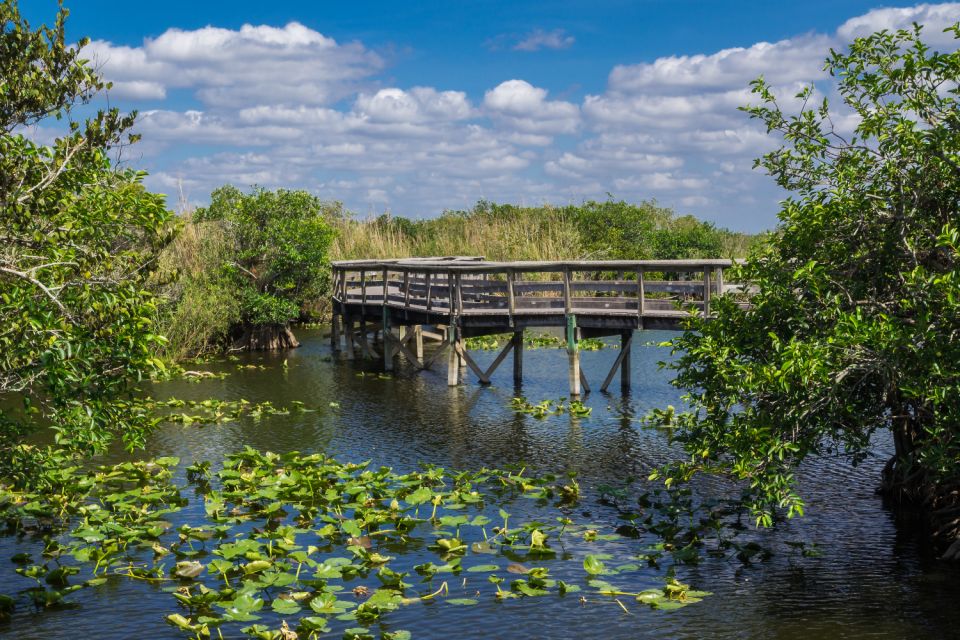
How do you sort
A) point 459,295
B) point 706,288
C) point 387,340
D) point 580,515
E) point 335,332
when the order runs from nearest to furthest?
point 580,515 < point 706,288 < point 459,295 < point 387,340 < point 335,332

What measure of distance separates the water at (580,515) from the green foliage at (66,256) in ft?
7.75

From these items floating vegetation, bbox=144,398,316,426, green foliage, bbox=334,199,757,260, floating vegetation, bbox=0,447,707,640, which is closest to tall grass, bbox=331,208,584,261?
green foliage, bbox=334,199,757,260

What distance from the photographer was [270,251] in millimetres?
30438

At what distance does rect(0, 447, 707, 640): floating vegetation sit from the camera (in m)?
9.81

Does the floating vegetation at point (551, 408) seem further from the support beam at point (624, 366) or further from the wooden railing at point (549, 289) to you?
the wooden railing at point (549, 289)

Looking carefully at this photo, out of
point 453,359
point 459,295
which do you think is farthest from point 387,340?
point 459,295

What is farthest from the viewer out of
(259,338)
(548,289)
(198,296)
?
(259,338)

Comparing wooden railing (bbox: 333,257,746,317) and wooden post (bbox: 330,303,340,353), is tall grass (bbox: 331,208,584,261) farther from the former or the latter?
wooden railing (bbox: 333,257,746,317)

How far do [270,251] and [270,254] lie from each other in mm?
210

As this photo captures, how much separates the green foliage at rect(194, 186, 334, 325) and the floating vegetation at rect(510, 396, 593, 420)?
1143 cm

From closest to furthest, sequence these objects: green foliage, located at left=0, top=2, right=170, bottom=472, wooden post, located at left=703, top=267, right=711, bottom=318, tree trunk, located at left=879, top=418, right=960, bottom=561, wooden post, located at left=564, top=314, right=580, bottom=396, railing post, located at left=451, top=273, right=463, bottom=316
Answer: green foliage, located at left=0, top=2, right=170, bottom=472, tree trunk, located at left=879, top=418, right=960, bottom=561, wooden post, located at left=703, top=267, right=711, bottom=318, wooden post, located at left=564, top=314, right=580, bottom=396, railing post, located at left=451, top=273, right=463, bottom=316

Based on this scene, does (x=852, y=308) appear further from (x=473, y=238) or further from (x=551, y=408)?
(x=473, y=238)

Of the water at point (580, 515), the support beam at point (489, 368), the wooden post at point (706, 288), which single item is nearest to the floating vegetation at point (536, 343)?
the water at point (580, 515)

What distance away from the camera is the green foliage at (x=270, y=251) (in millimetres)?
30163
